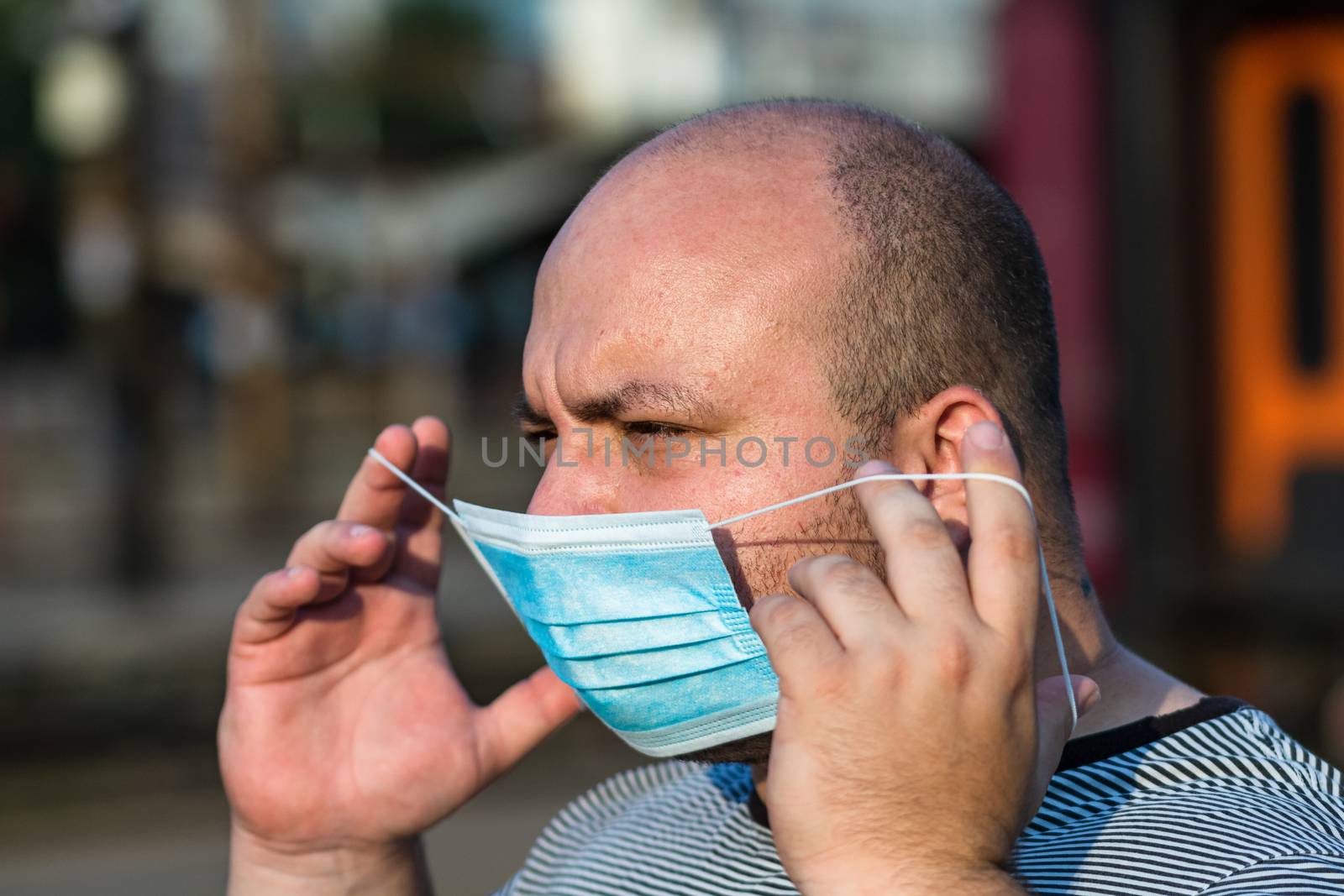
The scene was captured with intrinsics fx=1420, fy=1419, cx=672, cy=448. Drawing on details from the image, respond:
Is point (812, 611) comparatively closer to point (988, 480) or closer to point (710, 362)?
point (988, 480)

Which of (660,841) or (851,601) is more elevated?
(851,601)

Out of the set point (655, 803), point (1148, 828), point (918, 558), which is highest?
point (918, 558)

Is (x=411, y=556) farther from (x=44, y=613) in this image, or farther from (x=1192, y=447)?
(x=44, y=613)

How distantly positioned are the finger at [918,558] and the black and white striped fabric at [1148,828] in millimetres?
299

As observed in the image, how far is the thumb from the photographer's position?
1420mm

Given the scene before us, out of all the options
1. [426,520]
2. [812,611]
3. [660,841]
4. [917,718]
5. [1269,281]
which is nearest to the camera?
[917,718]

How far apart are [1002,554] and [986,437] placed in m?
0.15

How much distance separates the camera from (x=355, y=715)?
7.43 ft

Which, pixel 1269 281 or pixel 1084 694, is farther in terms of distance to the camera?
pixel 1269 281

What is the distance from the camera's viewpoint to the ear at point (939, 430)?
1.83 metres

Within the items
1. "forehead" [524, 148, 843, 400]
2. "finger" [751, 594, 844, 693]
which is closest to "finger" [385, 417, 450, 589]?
"forehead" [524, 148, 843, 400]

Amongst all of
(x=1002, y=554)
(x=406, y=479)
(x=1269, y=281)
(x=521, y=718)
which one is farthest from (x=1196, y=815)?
(x=1269, y=281)

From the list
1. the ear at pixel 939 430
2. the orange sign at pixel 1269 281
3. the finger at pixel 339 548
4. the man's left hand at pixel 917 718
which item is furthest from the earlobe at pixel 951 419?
the orange sign at pixel 1269 281

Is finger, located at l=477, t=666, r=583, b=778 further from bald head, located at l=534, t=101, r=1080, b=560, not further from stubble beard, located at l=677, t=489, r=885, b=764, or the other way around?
bald head, located at l=534, t=101, r=1080, b=560
